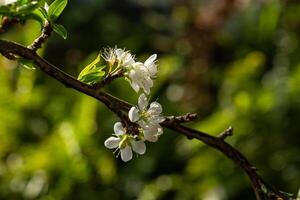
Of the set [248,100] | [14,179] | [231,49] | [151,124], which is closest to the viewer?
[151,124]

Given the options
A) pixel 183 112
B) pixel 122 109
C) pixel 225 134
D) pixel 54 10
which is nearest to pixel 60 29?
pixel 54 10

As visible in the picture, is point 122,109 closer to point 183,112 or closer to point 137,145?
point 137,145

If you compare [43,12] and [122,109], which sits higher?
[43,12]

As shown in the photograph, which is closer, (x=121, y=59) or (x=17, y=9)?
(x=17, y=9)

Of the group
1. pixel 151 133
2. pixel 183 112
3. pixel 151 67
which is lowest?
pixel 151 133

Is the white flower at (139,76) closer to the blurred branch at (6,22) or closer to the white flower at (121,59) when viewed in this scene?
the white flower at (121,59)

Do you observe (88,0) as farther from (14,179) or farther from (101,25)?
(14,179)

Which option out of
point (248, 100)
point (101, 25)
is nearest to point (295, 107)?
point (248, 100)

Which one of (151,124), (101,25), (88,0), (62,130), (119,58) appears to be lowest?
(151,124)
